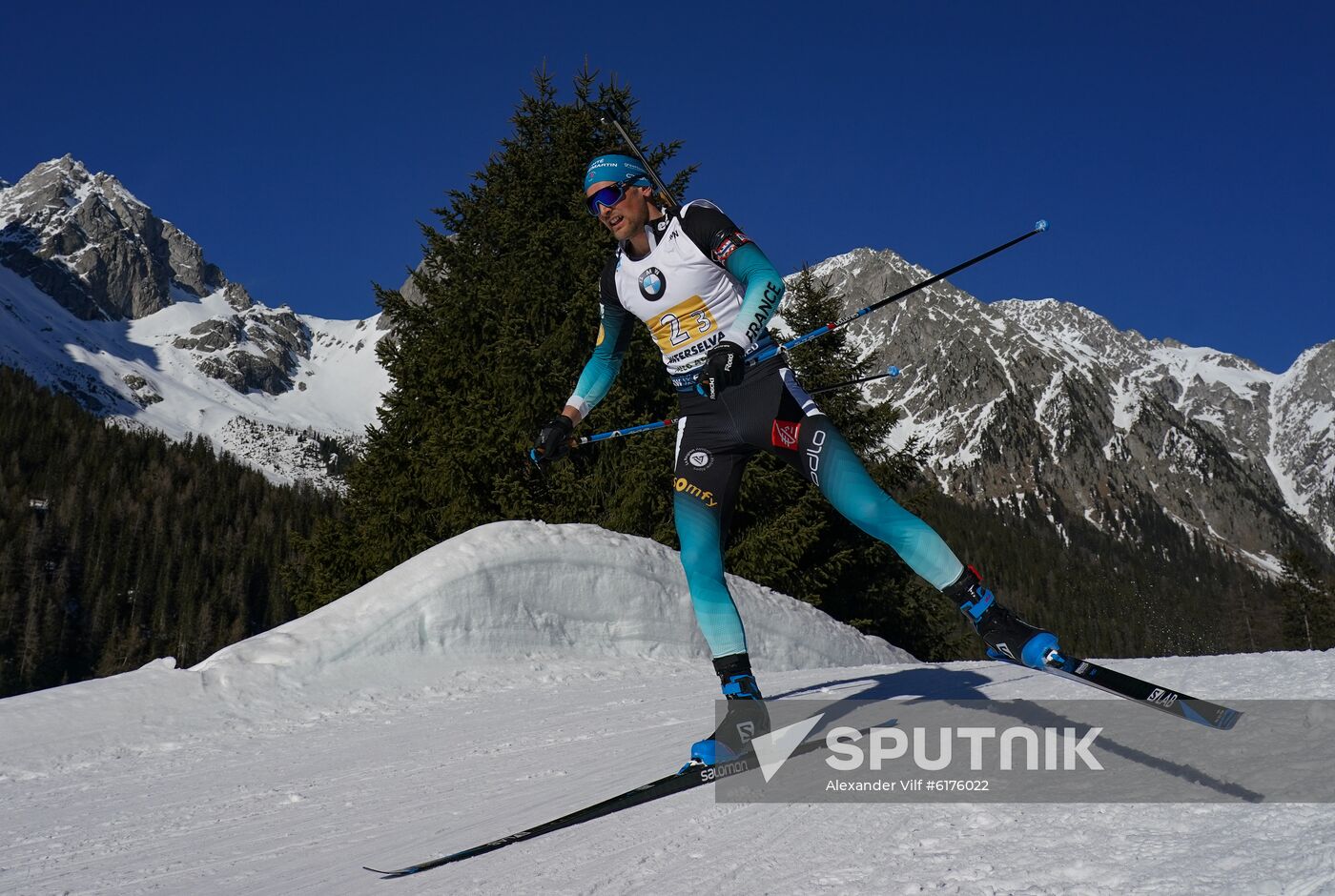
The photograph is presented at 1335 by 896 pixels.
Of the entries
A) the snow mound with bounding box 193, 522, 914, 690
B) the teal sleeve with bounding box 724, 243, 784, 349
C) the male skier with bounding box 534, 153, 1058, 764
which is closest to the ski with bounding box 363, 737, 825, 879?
the male skier with bounding box 534, 153, 1058, 764

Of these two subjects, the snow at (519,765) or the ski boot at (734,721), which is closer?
the snow at (519,765)

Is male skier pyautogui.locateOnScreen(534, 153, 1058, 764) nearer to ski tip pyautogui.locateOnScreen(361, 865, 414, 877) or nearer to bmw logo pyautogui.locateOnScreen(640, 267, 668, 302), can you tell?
bmw logo pyautogui.locateOnScreen(640, 267, 668, 302)

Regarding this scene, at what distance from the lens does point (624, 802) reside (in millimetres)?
3369

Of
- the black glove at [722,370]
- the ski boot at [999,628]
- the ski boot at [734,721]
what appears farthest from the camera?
the black glove at [722,370]

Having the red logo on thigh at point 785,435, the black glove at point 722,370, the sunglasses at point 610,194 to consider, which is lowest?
the red logo on thigh at point 785,435

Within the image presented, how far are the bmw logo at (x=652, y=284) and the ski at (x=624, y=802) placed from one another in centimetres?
211

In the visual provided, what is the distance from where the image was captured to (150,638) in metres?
94.9

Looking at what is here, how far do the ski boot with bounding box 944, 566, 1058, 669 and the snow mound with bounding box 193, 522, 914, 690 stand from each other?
4996 mm

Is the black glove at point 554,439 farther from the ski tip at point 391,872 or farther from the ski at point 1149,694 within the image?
the ski at point 1149,694

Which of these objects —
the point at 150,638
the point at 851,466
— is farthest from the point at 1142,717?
the point at 150,638

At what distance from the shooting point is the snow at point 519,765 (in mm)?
2330

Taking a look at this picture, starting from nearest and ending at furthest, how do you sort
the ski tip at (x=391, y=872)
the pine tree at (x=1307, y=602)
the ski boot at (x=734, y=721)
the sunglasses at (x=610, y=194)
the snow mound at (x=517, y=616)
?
1. the ski tip at (x=391, y=872)
2. the ski boot at (x=734, y=721)
3. the sunglasses at (x=610, y=194)
4. the snow mound at (x=517, y=616)
5. the pine tree at (x=1307, y=602)

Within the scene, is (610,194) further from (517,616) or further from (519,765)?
(517,616)

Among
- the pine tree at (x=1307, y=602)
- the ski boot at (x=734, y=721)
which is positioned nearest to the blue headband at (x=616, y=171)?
the ski boot at (x=734, y=721)
